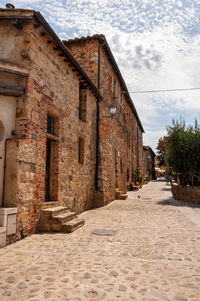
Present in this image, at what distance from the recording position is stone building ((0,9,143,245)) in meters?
5.11

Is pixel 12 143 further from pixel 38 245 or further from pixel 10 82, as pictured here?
pixel 38 245

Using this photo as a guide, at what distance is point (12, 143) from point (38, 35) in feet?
9.19

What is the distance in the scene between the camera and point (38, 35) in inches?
236

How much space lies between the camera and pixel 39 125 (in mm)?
6008

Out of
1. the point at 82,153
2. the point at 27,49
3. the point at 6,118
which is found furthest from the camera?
the point at 82,153

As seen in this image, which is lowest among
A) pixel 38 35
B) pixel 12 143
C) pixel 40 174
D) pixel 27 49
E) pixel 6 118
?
pixel 40 174

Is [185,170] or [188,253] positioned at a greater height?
[185,170]

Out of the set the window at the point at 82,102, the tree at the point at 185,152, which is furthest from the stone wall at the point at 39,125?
the tree at the point at 185,152

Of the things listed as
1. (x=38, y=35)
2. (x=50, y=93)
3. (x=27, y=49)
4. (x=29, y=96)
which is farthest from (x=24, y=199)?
(x=38, y=35)

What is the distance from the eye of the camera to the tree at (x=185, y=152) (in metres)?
13.0

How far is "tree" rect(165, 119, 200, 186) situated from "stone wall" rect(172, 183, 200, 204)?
0.41m

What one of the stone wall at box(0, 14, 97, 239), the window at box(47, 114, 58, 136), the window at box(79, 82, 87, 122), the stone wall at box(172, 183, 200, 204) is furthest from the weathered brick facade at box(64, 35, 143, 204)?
the window at box(47, 114, 58, 136)

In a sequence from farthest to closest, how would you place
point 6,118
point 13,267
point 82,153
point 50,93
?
point 82,153 < point 50,93 < point 6,118 < point 13,267

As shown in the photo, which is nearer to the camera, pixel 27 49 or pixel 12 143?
pixel 12 143
